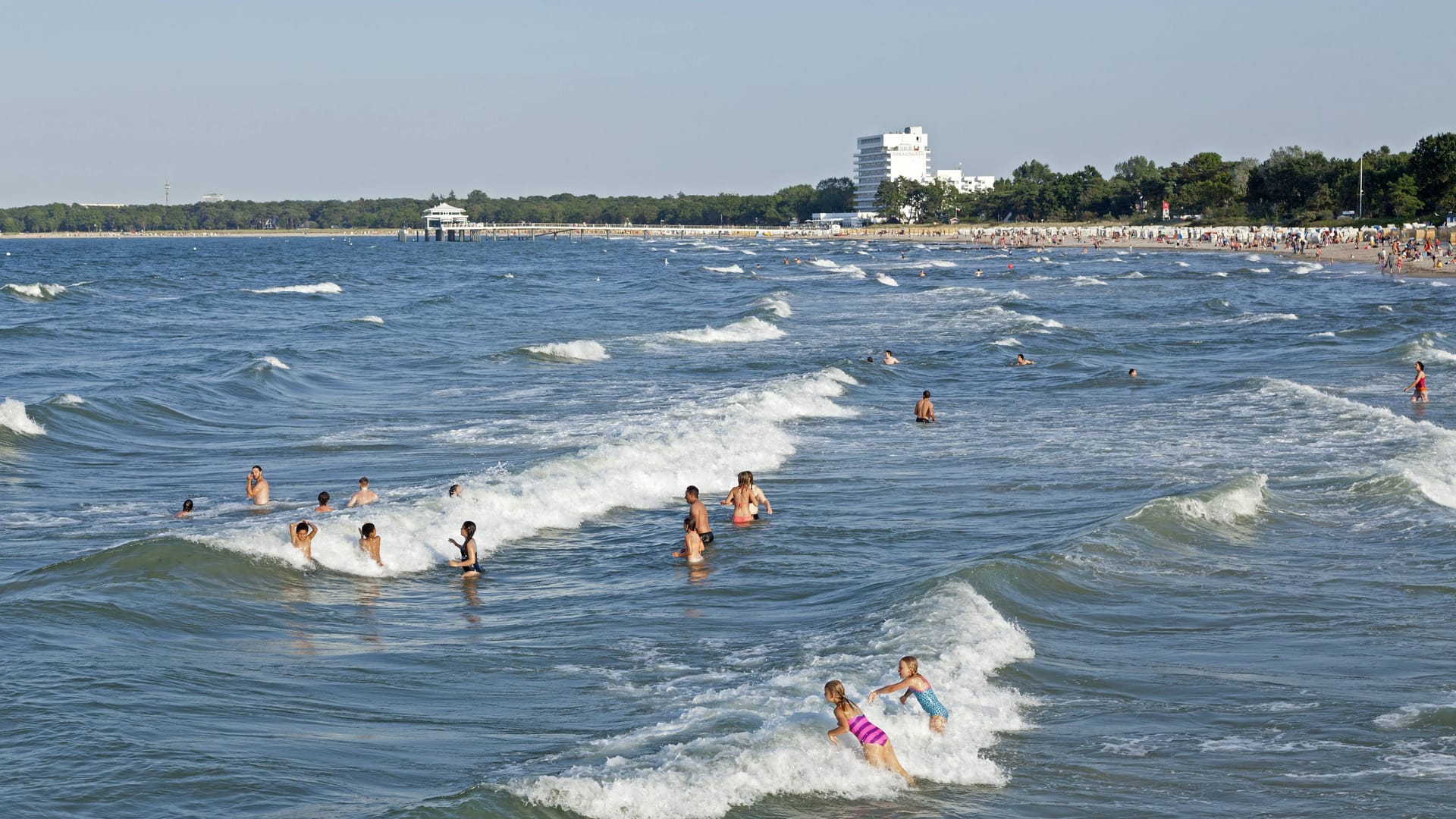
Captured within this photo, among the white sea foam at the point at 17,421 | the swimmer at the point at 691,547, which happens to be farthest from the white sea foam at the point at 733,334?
the swimmer at the point at 691,547

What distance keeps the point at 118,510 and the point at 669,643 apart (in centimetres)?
1000

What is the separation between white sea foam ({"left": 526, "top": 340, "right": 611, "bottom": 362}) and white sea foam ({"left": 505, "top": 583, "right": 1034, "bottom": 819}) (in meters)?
28.1

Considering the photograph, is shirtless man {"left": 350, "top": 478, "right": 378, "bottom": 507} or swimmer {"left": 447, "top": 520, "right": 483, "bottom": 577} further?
shirtless man {"left": 350, "top": 478, "right": 378, "bottom": 507}

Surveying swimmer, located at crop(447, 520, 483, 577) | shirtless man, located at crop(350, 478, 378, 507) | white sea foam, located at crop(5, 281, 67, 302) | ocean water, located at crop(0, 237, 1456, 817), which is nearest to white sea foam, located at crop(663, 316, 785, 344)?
ocean water, located at crop(0, 237, 1456, 817)

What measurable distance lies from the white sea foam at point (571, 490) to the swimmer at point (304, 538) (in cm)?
9

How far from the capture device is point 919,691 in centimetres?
1018

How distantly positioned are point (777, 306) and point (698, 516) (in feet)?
137

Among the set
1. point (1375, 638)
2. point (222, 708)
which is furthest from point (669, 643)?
point (1375, 638)

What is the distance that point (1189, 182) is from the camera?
157250 millimetres

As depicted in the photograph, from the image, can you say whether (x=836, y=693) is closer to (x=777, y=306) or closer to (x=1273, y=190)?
(x=777, y=306)

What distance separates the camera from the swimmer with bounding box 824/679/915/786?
31.2 feet

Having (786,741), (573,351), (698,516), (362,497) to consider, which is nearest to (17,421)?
(362,497)

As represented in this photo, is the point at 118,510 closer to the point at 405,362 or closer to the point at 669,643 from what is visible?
the point at 669,643

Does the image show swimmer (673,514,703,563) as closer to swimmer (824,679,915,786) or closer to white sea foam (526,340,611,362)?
swimmer (824,679,915,786)
